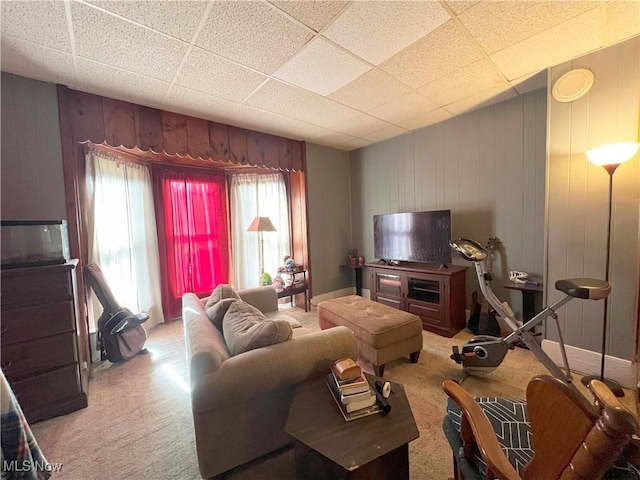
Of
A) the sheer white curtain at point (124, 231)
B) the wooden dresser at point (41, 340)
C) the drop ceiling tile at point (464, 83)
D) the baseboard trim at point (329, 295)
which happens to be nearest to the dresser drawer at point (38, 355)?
the wooden dresser at point (41, 340)

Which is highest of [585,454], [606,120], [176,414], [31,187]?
A: [606,120]

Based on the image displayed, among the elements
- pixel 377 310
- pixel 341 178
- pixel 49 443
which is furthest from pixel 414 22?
pixel 49 443

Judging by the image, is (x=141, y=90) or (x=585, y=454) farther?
(x=141, y=90)

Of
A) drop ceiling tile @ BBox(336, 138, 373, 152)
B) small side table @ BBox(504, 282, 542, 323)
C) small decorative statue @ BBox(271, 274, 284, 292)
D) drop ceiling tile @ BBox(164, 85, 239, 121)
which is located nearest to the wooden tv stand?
small side table @ BBox(504, 282, 542, 323)

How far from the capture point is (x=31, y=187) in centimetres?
207

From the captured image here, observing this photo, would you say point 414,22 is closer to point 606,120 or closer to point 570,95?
point 570,95

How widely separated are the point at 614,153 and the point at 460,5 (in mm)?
1380

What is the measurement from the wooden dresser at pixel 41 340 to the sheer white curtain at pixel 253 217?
94.5 inches

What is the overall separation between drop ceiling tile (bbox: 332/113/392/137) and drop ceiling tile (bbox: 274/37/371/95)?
2.65 feet

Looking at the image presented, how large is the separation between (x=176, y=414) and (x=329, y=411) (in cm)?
136

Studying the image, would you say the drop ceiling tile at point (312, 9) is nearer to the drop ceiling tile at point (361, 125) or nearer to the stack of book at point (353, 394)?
the drop ceiling tile at point (361, 125)

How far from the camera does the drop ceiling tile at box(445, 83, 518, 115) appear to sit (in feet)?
8.38

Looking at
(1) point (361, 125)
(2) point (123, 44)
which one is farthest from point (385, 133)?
(2) point (123, 44)

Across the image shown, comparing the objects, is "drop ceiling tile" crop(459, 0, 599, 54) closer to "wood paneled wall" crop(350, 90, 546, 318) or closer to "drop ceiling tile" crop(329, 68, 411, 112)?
"drop ceiling tile" crop(329, 68, 411, 112)
